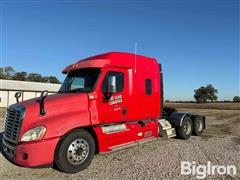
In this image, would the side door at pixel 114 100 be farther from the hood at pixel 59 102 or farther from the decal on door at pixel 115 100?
the hood at pixel 59 102

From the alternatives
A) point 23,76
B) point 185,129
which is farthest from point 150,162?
point 23,76

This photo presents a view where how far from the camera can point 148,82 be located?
7488 mm

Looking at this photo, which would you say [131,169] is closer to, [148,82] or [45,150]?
[45,150]

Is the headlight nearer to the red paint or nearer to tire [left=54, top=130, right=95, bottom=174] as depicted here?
the red paint

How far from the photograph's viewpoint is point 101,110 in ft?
19.4

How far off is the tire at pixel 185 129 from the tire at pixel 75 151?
4.78 metres

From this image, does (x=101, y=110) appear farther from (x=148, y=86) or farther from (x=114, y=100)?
(x=148, y=86)

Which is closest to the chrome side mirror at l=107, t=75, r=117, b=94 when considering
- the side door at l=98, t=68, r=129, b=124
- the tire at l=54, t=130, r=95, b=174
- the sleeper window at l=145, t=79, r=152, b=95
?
the side door at l=98, t=68, r=129, b=124

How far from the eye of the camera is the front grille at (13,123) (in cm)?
500

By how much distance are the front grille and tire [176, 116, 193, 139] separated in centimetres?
632

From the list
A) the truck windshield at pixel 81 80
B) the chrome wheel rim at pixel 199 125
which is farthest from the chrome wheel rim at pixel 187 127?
the truck windshield at pixel 81 80

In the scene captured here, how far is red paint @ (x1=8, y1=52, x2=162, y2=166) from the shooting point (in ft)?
16.1

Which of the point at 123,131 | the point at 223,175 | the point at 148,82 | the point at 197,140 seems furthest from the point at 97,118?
the point at 197,140

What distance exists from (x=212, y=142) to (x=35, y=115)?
686 cm
